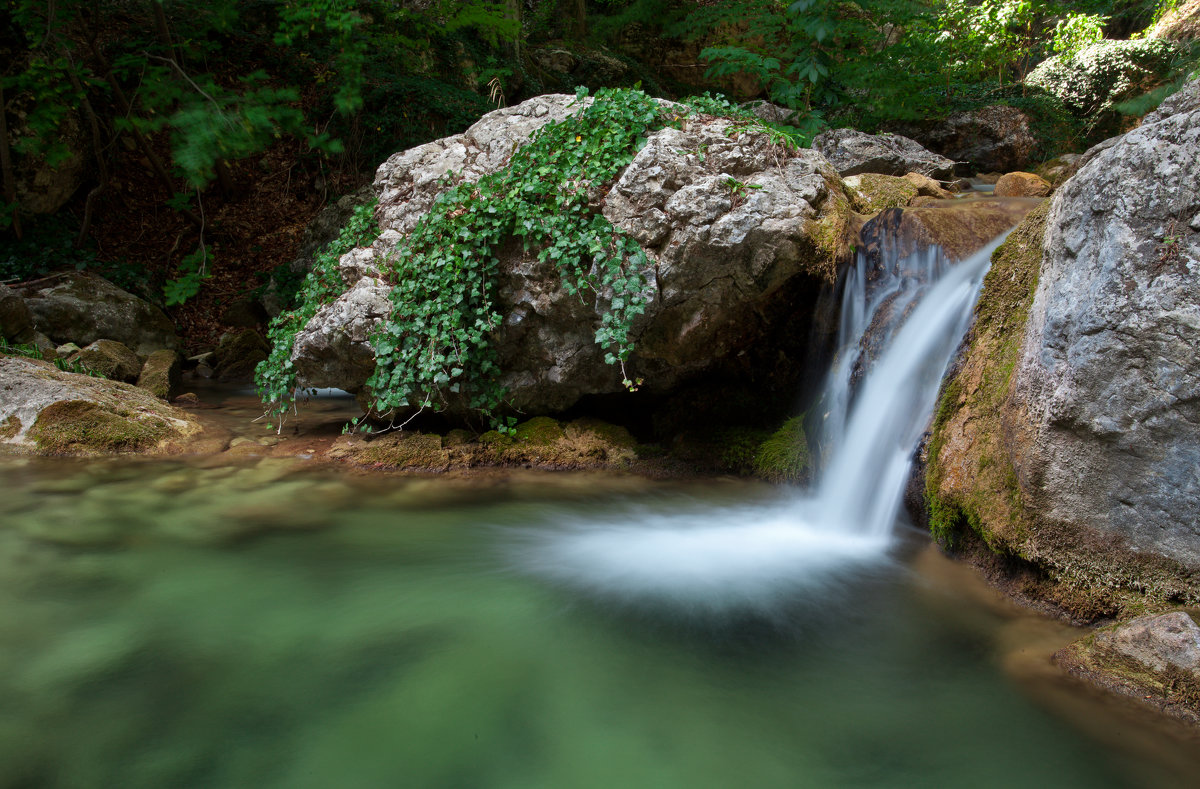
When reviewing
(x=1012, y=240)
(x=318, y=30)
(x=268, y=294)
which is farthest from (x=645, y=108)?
(x=318, y=30)

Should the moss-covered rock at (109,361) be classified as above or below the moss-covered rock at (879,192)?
below

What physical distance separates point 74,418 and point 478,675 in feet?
16.4

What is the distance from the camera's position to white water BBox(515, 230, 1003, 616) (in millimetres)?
3588

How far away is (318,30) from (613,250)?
9.86 m

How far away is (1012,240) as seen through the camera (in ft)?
12.7

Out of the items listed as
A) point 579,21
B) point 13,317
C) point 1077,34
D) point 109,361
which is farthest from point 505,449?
point 1077,34

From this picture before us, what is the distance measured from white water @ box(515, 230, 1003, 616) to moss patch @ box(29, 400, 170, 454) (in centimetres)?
378

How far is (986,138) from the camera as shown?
34.3ft

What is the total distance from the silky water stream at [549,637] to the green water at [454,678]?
1 cm

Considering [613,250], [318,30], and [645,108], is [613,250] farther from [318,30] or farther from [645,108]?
[318,30]

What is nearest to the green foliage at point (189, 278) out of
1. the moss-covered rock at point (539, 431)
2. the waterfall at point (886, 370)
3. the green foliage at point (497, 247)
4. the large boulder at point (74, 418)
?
the large boulder at point (74, 418)

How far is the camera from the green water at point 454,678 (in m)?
2.21

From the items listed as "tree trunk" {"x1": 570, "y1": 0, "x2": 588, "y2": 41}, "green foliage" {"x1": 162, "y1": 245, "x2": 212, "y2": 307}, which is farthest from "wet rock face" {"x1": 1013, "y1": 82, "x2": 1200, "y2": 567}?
"tree trunk" {"x1": 570, "y1": 0, "x2": 588, "y2": 41}

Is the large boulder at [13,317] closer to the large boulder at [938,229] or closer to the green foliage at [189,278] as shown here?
the green foliage at [189,278]
